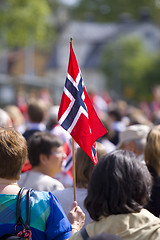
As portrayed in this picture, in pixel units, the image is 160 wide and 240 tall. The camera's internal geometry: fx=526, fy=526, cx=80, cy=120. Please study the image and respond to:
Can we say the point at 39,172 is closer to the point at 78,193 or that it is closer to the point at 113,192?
the point at 78,193

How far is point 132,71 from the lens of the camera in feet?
170

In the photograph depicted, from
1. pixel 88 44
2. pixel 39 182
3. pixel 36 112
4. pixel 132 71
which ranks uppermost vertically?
pixel 88 44

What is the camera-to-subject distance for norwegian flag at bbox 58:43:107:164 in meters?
3.65

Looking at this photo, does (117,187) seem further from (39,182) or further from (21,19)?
(21,19)

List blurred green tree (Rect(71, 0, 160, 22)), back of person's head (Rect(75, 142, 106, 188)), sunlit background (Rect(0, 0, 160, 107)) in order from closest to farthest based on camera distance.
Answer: back of person's head (Rect(75, 142, 106, 188)) → sunlit background (Rect(0, 0, 160, 107)) → blurred green tree (Rect(71, 0, 160, 22))

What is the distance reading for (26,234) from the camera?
2941mm

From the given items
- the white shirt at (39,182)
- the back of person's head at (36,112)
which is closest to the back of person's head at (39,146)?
the white shirt at (39,182)

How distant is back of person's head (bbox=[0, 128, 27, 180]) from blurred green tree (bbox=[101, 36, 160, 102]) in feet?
154

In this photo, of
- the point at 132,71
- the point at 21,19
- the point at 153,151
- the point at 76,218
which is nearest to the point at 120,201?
the point at 76,218

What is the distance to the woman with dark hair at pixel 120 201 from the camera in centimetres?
273

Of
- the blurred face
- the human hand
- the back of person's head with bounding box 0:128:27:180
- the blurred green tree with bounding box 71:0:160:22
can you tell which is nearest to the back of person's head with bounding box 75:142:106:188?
the blurred face

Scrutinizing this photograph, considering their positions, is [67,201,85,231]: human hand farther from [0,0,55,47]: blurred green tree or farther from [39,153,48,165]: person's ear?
[0,0,55,47]: blurred green tree

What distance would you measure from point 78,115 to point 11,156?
761 mm

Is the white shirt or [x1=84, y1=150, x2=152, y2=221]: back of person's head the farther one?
the white shirt
